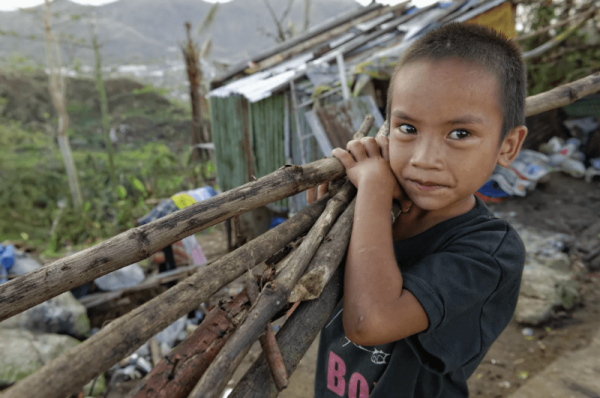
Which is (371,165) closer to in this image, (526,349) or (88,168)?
(526,349)

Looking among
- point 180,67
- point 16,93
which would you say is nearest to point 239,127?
point 16,93

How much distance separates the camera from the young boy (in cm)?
89

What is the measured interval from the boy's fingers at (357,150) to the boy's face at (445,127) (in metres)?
0.18

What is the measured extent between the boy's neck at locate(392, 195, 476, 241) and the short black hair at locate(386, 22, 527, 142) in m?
0.23

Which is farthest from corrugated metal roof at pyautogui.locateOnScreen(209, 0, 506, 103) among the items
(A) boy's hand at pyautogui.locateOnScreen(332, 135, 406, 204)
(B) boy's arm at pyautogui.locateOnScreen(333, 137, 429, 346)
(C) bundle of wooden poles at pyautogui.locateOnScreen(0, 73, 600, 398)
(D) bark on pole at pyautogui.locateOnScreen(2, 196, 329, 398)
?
(D) bark on pole at pyautogui.locateOnScreen(2, 196, 329, 398)

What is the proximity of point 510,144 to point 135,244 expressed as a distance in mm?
1112

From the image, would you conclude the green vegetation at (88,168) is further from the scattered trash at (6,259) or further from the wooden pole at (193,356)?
the wooden pole at (193,356)

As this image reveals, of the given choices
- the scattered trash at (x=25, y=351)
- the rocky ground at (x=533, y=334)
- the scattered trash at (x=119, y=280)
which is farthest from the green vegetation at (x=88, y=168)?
the scattered trash at (x=25, y=351)

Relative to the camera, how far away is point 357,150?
122 cm

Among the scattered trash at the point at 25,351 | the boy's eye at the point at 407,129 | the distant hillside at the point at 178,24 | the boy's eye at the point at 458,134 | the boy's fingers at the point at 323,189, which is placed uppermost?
the distant hillside at the point at 178,24

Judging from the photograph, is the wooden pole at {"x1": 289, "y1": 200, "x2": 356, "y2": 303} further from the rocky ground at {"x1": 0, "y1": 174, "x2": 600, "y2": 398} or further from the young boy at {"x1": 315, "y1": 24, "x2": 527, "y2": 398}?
the rocky ground at {"x1": 0, "y1": 174, "x2": 600, "y2": 398}

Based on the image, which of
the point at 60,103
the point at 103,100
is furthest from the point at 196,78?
the point at 60,103

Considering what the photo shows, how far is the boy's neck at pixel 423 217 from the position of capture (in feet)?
3.69

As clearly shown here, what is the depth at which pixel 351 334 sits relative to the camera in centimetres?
90
